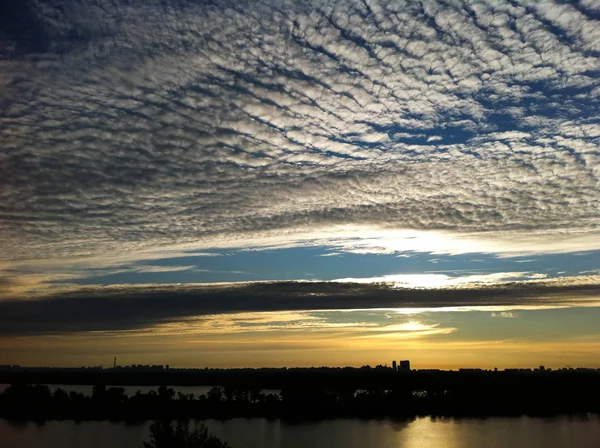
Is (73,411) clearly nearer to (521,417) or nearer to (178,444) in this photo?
(178,444)

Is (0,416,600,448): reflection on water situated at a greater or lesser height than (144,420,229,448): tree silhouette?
lesser

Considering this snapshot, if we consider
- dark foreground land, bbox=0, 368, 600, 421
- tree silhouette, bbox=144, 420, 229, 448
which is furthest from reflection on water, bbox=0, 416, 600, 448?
tree silhouette, bbox=144, 420, 229, 448

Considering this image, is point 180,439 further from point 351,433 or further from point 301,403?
point 301,403

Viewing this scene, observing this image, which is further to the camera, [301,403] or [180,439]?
Answer: [301,403]

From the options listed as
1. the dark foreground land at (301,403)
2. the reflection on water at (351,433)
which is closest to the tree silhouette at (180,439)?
the reflection on water at (351,433)

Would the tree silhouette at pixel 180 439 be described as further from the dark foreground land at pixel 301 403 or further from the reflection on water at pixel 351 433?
the dark foreground land at pixel 301 403

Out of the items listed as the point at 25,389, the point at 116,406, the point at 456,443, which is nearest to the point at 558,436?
the point at 456,443

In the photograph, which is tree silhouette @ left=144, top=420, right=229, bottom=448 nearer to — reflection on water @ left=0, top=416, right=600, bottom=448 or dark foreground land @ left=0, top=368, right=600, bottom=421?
reflection on water @ left=0, top=416, right=600, bottom=448

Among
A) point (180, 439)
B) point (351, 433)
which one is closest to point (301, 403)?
point (351, 433)

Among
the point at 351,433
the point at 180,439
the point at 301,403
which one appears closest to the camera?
the point at 180,439
